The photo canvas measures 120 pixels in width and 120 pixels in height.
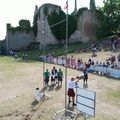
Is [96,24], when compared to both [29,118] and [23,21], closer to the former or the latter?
[23,21]

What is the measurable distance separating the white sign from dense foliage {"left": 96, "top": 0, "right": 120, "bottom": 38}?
139 ft

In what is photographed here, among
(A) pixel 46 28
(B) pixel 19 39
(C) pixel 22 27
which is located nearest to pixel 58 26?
(A) pixel 46 28

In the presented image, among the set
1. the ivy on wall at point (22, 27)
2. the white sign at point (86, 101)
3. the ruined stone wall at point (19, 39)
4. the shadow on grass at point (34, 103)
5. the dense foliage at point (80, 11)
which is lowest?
the shadow on grass at point (34, 103)

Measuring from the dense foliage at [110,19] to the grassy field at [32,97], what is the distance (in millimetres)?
23314

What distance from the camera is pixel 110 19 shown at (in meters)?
56.2

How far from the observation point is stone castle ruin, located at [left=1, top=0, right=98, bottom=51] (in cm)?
5828

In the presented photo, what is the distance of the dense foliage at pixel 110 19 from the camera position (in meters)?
55.9

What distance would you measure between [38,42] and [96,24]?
430 inches

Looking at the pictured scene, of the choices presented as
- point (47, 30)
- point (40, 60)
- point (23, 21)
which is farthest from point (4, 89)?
point (23, 21)

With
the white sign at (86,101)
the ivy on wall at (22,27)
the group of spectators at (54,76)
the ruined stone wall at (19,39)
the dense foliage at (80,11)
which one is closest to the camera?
the white sign at (86,101)

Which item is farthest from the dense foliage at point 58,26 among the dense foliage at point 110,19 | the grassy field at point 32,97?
the grassy field at point 32,97

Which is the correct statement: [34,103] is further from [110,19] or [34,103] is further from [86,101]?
[110,19]

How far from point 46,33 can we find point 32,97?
36182mm

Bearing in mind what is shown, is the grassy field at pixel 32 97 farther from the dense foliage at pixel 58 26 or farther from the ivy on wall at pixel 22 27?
the ivy on wall at pixel 22 27
